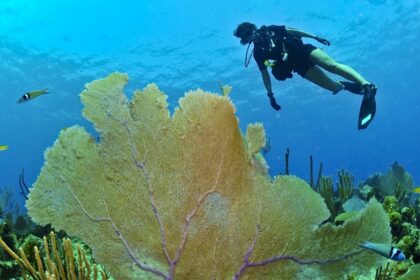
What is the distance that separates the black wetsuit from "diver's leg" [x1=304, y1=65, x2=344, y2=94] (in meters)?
0.36

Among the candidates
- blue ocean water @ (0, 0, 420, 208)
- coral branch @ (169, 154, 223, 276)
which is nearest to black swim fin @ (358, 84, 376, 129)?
coral branch @ (169, 154, 223, 276)

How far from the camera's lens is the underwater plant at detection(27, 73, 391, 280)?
2561mm

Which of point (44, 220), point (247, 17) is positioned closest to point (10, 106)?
point (247, 17)

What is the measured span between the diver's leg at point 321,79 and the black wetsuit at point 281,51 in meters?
0.36

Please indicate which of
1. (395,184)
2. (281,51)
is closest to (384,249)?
(281,51)

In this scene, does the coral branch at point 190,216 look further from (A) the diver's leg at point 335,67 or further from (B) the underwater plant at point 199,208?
(A) the diver's leg at point 335,67

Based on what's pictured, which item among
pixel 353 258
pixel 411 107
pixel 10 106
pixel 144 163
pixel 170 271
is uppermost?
pixel 411 107

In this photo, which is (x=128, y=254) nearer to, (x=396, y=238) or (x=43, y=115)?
(x=396, y=238)

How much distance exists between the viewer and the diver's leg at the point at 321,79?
9.48 m

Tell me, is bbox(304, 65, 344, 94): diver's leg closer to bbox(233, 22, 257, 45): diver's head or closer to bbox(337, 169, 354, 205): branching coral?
bbox(233, 22, 257, 45): diver's head

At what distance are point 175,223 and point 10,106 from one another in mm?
55838

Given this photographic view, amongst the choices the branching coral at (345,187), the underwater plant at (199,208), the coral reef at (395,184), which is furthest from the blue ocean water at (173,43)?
the underwater plant at (199,208)

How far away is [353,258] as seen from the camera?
2.62 meters

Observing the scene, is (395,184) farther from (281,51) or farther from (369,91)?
(281,51)
